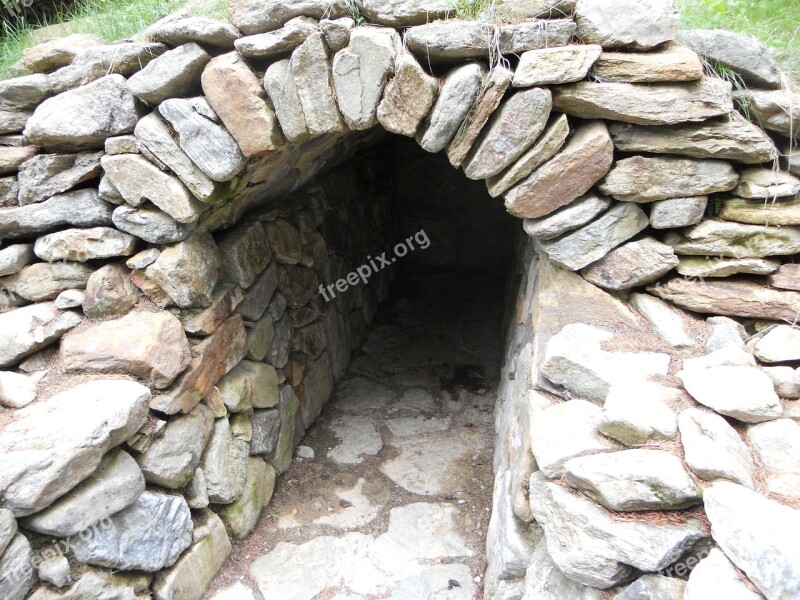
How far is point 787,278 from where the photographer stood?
189 centimetres

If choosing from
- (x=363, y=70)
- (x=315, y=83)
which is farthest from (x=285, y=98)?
(x=363, y=70)

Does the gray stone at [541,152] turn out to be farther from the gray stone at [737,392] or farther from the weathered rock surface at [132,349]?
the weathered rock surface at [132,349]

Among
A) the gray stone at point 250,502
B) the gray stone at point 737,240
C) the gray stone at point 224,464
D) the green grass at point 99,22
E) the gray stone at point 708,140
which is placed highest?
the green grass at point 99,22

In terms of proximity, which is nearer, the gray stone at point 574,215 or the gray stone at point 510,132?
the gray stone at point 510,132

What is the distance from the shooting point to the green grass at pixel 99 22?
2.29 m

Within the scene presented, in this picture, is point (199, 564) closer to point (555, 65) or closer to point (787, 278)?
point (555, 65)

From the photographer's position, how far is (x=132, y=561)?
1.98 meters

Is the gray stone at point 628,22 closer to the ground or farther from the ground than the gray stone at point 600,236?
farther from the ground

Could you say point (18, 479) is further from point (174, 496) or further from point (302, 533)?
point (302, 533)

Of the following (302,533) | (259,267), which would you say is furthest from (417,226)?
(302,533)

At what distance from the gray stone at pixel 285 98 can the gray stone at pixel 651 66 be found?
3.35 feet

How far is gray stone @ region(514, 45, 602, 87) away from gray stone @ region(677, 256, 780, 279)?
786mm

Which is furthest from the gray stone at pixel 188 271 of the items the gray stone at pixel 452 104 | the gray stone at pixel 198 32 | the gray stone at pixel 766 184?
the gray stone at pixel 766 184

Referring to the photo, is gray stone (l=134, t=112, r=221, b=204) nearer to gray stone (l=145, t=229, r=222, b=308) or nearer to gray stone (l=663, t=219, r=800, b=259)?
gray stone (l=145, t=229, r=222, b=308)
